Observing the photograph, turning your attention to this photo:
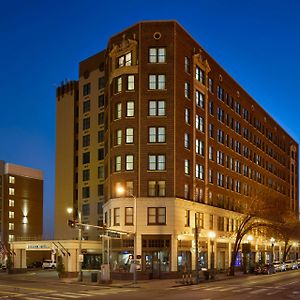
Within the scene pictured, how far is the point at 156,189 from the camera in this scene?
7375 centimetres

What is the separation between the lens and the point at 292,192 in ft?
495

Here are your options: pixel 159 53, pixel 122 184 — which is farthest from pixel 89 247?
pixel 159 53

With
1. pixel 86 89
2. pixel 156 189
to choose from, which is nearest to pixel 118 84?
pixel 156 189

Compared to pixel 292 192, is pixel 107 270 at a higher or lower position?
lower

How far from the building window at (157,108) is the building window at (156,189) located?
29.0 feet

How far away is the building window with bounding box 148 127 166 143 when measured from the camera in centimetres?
7450

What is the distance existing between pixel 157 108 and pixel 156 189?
1038 cm

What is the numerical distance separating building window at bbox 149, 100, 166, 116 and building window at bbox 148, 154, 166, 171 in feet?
17.9

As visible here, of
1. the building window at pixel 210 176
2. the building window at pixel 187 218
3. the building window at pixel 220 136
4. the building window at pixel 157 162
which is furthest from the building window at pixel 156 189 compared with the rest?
the building window at pixel 220 136

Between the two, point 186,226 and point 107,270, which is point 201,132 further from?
point 107,270

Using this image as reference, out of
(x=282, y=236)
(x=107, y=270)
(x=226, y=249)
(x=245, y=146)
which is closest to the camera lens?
(x=107, y=270)

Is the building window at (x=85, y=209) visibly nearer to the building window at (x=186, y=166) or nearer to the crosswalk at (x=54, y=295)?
the building window at (x=186, y=166)

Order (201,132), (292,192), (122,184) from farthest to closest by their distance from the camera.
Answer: (292,192) → (201,132) → (122,184)

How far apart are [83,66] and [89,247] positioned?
37792 mm
